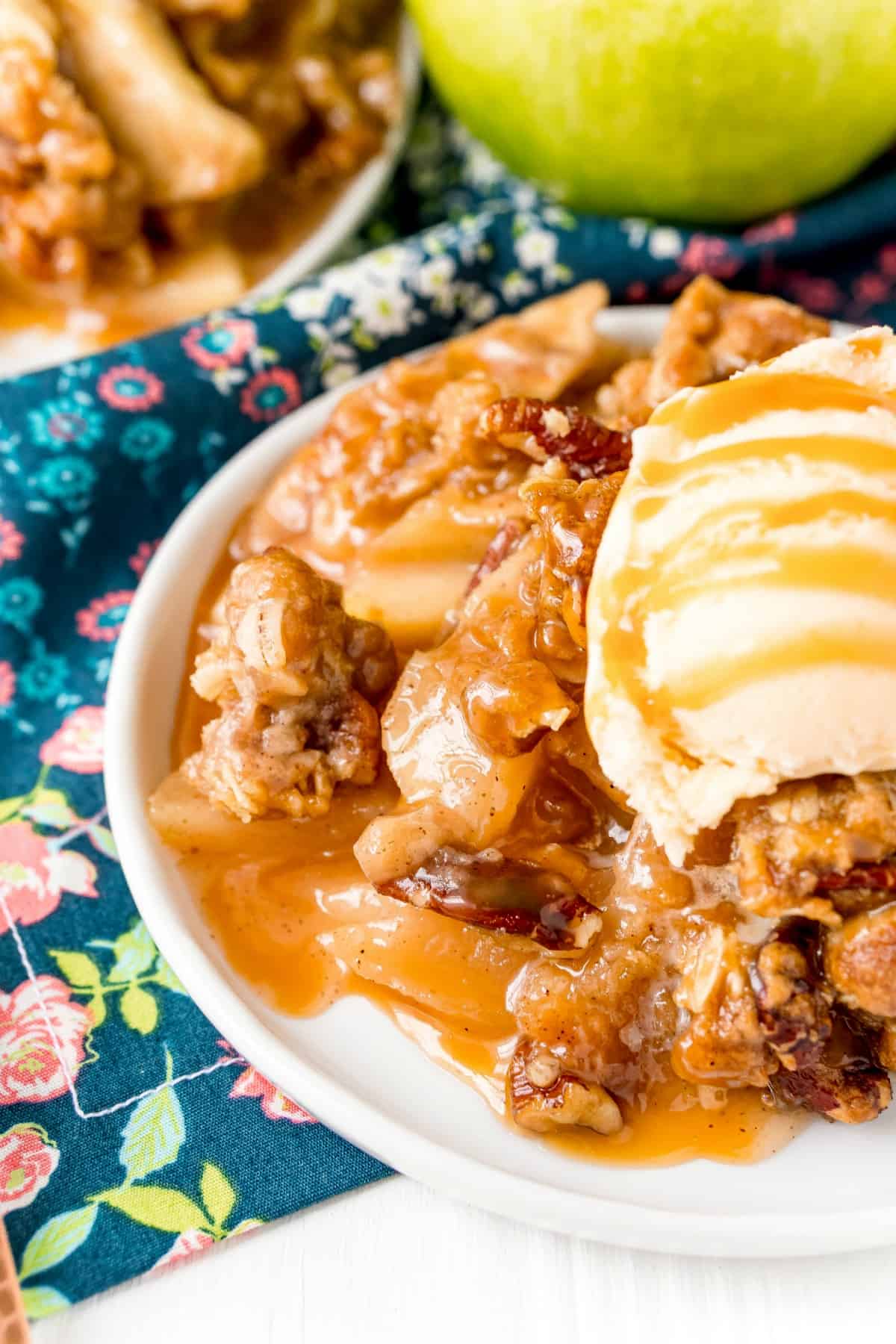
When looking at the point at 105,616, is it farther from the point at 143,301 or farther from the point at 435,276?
the point at 435,276

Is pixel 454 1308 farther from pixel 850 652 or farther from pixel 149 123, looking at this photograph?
pixel 149 123

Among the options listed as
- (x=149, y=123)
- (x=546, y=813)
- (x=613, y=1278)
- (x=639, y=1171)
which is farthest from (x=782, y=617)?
(x=149, y=123)

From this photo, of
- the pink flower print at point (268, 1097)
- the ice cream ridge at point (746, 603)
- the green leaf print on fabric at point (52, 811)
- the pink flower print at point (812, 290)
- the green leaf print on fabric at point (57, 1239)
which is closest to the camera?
the ice cream ridge at point (746, 603)

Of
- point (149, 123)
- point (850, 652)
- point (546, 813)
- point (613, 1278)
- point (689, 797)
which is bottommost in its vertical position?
point (613, 1278)

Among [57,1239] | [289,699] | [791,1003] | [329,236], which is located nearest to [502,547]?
[289,699]

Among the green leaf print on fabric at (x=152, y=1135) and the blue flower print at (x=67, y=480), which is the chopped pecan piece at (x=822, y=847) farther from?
the blue flower print at (x=67, y=480)

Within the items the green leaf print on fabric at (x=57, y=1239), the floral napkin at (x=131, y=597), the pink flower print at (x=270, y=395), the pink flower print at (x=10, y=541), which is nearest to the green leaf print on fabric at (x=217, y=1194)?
the floral napkin at (x=131, y=597)

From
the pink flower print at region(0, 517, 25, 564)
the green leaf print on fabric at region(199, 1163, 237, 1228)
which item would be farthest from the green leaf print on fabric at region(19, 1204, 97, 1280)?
the pink flower print at region(0, 517, 25, 564)
